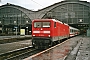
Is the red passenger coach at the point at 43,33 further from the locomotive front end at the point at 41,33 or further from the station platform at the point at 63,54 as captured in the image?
the station platform at the point at 63,54

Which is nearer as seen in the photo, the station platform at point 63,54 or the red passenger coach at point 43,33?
the station platform at point 63,54

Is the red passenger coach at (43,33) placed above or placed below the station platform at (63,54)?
above

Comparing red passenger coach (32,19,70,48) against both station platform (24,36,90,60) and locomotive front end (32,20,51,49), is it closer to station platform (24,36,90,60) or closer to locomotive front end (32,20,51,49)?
locomotive front end (32,20,51,49)

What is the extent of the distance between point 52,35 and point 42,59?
857cm

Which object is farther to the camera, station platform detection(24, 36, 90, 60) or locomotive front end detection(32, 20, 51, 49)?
locomotive front end detection(32, 20, 51, 49)

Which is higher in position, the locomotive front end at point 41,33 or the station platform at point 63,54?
the locomotive front end at point 41,33

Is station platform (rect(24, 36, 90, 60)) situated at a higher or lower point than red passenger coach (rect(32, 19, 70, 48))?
lower

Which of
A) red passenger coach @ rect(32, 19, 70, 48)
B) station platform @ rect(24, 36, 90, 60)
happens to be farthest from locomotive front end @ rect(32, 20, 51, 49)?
station platform @ rect(24, 36, 90, 60)

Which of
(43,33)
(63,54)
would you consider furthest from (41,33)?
(63,54)

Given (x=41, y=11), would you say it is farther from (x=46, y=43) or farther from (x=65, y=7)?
(x=46, y=43)

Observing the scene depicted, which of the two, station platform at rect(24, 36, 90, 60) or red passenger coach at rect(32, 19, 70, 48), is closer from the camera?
station platform at rect(24, 36, 90, 60)

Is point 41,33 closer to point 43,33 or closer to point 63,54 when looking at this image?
point 43,33

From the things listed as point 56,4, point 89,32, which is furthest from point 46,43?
point 56,4

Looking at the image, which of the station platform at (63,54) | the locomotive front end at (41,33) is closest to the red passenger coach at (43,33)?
the locomotive front end at (41,33)
